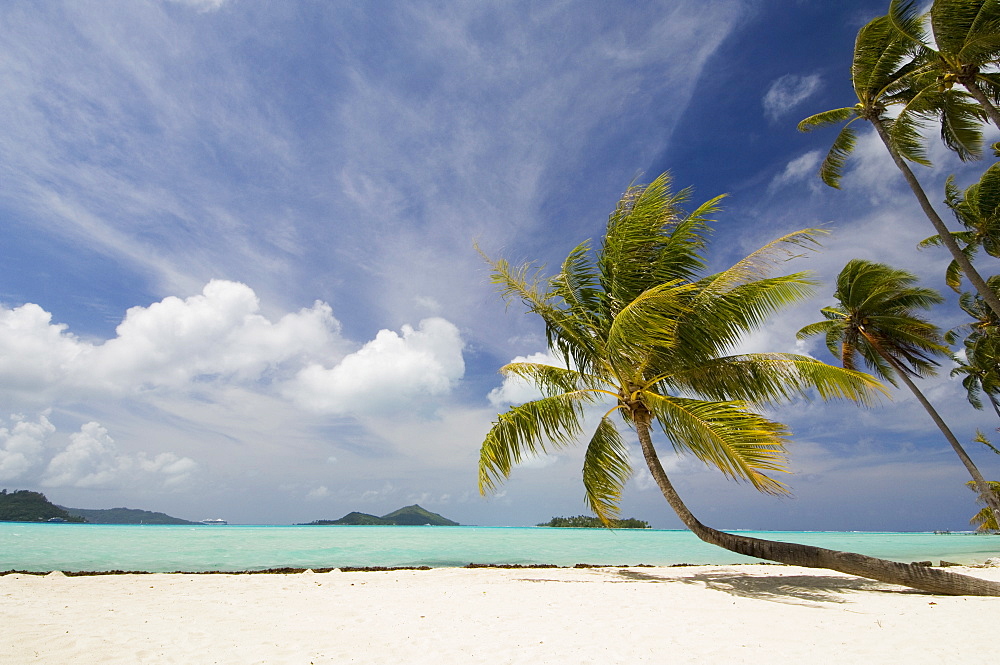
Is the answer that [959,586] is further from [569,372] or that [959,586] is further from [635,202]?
[635,202]

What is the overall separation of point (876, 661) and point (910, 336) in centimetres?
1419

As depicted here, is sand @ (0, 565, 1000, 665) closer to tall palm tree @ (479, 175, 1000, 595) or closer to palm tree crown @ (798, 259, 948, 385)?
tall palm tree @ (479, 175, 1000, 595)

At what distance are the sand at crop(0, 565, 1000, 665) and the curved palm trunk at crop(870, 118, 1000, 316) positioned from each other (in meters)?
5.75

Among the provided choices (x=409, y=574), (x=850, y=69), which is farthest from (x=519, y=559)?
(x=850, y=69)

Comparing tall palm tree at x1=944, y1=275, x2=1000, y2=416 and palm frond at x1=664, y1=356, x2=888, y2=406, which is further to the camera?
tall palm tree at x1=944, y1=275, x2=1000, y2=416

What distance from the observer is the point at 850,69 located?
10.3 m

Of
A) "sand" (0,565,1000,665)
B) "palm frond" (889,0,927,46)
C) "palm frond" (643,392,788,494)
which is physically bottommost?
"sand" (0,565,1000,665)

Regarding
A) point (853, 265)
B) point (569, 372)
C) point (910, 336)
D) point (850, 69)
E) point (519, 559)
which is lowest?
point (519, 559)

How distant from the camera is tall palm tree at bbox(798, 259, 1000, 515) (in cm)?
1402

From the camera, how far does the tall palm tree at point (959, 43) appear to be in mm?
7598

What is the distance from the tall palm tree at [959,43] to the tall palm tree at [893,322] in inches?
241

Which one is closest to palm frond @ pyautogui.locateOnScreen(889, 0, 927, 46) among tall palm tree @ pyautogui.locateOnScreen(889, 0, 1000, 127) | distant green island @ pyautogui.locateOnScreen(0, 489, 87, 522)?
tall palm tree @ pyautogui.locateOnScreen(889, 0, 1000, 127)

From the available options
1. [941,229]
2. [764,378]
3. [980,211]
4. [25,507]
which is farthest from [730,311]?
[25,507]

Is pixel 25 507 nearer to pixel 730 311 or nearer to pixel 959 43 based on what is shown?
pixel 730 311
